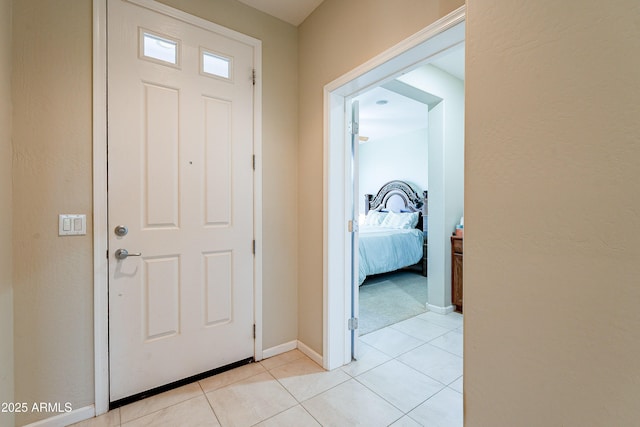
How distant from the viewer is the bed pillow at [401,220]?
5309mm

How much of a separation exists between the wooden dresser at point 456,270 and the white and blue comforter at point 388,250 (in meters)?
1.16

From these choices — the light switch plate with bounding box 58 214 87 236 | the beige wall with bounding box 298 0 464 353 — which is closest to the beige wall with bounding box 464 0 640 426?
the beige wall with bounding box 298 0 464 353

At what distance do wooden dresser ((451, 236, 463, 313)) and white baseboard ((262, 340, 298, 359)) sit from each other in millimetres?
1978

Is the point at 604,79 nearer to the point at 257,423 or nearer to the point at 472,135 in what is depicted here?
the point at 472,135

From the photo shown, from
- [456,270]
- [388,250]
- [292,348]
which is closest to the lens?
[292,348]

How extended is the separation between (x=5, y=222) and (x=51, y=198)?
0.70ft

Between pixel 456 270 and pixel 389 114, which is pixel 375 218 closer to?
pixel 389 114

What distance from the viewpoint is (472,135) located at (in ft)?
3.26

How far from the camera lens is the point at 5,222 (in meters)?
1.34

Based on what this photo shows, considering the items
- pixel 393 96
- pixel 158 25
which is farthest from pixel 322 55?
pixel 393 96

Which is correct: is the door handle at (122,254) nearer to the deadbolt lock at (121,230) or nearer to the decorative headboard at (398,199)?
the deadbolt lock at (121,230)

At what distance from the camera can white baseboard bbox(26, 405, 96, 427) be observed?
1.48 metres

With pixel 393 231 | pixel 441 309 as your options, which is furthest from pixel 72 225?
pixel 393 231

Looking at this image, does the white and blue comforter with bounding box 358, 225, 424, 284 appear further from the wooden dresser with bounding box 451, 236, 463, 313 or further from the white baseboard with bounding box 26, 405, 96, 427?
the white baseboard with bounding box 26, 405, 96, 427
